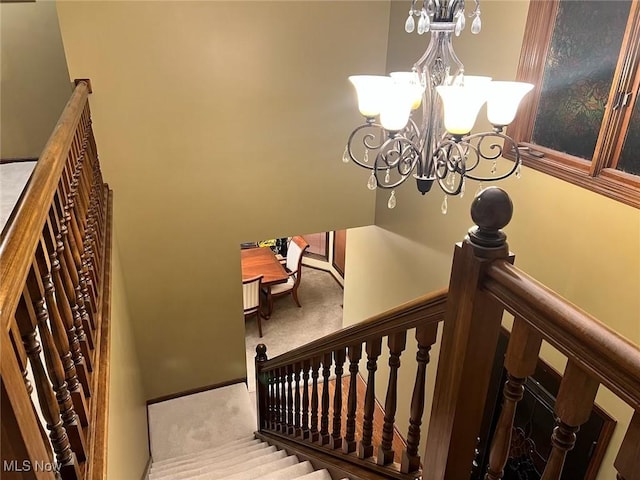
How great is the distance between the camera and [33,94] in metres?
3.81

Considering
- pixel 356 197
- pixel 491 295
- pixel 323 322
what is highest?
pixel 491 295

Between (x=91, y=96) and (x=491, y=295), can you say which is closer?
(x=491, y=295)

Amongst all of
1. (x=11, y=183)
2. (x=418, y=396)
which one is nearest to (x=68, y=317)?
(x=418, y=396)

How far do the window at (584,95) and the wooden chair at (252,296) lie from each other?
14.2ft

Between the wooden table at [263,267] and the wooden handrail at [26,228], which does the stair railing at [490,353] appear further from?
the wooden table at [263,267]

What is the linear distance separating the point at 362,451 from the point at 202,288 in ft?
9.34

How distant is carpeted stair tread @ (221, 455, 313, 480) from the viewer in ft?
7.50

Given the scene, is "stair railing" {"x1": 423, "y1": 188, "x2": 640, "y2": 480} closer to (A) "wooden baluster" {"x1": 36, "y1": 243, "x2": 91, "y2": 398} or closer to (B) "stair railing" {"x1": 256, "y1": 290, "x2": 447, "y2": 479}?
(B) "stair railing" {"x1": 256, "y1": 290, "x2": 447, "y2": 479}

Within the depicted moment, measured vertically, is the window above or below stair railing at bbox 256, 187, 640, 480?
above

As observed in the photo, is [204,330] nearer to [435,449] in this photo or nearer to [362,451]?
[362,451]

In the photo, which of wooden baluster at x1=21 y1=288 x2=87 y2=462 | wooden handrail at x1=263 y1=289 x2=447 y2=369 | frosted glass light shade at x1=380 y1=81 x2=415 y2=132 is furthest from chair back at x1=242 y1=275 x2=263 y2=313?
wooden baluster at x1=21 y1=288 x2=87 y2=462

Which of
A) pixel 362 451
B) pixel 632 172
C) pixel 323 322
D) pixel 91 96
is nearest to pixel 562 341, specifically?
pixel 362 451

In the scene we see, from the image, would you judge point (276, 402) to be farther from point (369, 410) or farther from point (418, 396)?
point (418, 396)

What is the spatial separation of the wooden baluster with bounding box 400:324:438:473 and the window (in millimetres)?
1316
